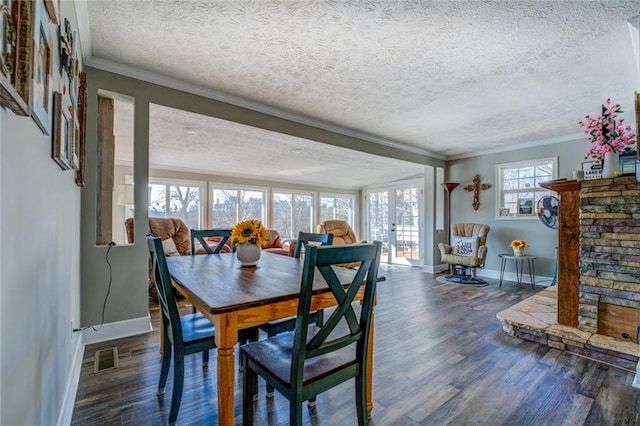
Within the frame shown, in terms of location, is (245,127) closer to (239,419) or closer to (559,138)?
(239,419)

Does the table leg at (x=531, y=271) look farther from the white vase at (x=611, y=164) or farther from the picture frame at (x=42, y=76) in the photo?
the picture frame at (x=42, y=76)

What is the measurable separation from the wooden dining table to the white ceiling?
1.63m

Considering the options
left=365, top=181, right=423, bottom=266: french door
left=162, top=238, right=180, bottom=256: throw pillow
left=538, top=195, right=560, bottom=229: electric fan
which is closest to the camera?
left=538, top=195, right=560, bottom=229: electric fan

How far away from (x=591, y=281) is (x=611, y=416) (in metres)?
1.09

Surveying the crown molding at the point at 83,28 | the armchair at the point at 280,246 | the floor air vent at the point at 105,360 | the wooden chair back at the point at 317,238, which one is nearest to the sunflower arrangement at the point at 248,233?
the wooden chair back at the point at 317,238

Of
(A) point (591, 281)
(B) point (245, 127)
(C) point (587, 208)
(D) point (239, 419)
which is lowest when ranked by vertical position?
(D) point (239, 419)

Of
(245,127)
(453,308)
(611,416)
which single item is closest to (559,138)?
(453,308)

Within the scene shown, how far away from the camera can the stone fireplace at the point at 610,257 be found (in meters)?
2.20

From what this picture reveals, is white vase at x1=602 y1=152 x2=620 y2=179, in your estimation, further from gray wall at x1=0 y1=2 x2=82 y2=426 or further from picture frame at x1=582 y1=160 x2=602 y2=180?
gray wall at x1=0 y1=2 x2=82 y2=426

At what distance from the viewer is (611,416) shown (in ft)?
5.37

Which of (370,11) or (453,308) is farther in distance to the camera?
(453,308)

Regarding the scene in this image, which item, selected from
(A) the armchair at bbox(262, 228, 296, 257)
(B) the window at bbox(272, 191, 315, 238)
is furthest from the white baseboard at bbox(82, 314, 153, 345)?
(B) the window at bbox(272, 191, 315, 238)

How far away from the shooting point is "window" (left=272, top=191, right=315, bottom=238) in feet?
24.8

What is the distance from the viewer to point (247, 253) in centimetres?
200
